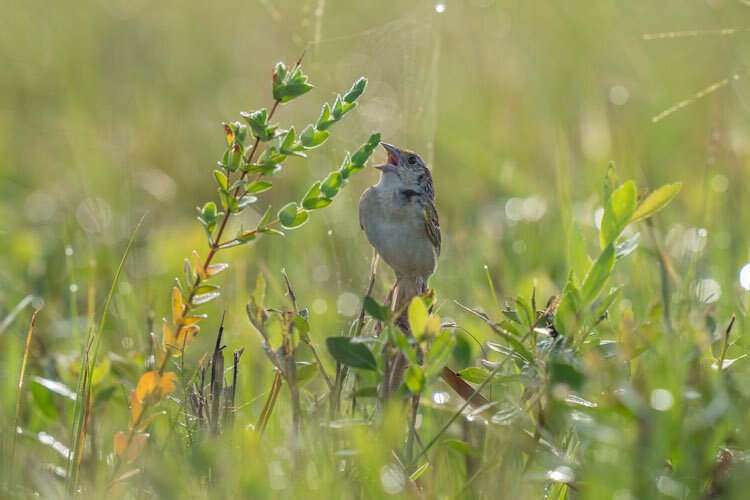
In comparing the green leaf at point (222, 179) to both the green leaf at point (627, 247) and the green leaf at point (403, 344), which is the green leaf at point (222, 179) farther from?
the green leaf at point (627, 247)

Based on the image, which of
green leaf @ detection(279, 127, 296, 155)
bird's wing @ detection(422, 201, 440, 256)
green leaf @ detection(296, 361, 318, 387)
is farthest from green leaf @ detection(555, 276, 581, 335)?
bird's wing @ detection(422, 201, 440, 256)

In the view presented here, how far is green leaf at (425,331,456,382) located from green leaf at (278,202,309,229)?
362mm

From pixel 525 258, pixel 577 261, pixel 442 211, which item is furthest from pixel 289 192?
pixel 577 261

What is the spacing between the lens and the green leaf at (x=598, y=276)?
6.73 feet

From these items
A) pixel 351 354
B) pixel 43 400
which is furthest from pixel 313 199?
pixel 43 400

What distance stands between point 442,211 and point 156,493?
325 centimetres

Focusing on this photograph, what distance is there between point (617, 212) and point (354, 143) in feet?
5.82

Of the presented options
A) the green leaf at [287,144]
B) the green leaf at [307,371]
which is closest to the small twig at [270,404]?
the green leaf at [307,371]

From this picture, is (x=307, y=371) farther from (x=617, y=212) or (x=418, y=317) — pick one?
(x=617, y=212)

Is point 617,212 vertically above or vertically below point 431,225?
above

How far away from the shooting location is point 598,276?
6.79ft

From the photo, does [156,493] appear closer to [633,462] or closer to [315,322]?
[633,462]

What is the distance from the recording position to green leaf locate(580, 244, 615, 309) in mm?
2050

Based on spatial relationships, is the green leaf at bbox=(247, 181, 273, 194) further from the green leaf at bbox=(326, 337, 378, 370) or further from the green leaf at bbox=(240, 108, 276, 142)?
the green leaf at bbox=(326, 337, 378, 370)
